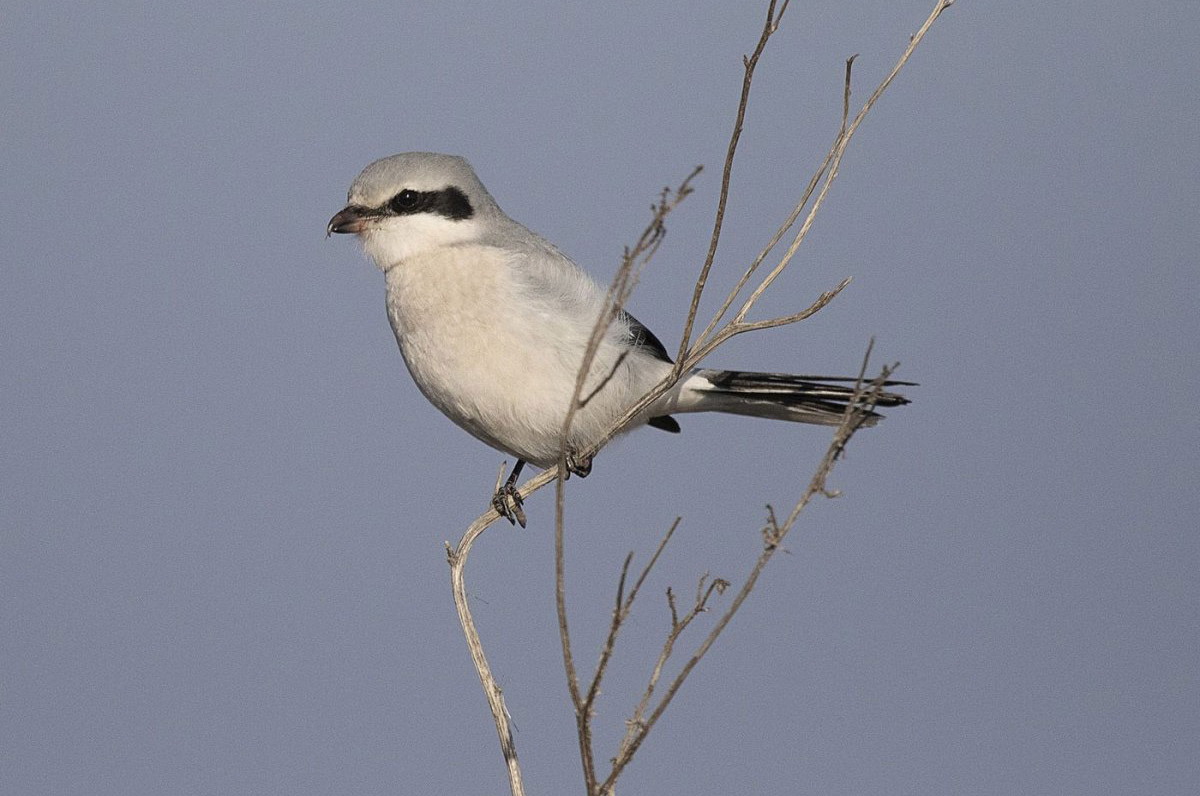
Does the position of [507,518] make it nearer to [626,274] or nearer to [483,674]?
[483,674]

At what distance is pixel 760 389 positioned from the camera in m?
3.14

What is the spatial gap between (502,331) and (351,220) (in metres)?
0.51

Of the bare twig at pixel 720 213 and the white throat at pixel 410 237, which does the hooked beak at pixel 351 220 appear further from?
the bare twig at pixel 720 213

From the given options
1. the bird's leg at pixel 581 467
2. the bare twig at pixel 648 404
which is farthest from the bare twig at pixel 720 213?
the bird's leg at pixel 581 467

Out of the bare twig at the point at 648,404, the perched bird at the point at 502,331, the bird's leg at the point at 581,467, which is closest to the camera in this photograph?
the bare twig at the point at 648,404

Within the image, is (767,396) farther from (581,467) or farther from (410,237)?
(410,237)

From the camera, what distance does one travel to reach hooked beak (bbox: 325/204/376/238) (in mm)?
3057

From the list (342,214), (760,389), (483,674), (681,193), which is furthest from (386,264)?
(681,193)

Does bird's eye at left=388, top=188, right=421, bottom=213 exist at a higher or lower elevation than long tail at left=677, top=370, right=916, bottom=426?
higher

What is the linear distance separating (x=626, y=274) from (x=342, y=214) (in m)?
1.51

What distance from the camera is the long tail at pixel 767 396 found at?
3.01m

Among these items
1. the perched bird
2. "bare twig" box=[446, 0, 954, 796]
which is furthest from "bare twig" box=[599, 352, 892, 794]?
the perched bird

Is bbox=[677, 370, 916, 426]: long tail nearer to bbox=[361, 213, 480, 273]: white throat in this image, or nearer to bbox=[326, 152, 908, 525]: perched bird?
bbox=[326, 152, 908, 525]: perched bird

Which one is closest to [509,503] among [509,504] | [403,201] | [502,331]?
[509,504]
